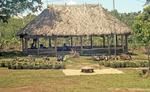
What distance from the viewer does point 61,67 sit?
3391 cm

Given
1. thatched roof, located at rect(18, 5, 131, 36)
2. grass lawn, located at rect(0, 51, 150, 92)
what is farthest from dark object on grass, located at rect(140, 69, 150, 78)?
thatched roof, located at rect(18, 5, 131, 36)

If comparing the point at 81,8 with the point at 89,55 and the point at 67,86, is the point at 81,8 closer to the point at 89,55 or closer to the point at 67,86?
the point at 89,55

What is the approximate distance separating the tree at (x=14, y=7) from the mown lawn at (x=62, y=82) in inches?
801

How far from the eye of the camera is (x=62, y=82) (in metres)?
25.6

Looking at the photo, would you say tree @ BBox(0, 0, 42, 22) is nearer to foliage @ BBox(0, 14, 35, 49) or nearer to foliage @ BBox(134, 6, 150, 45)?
foliage @ BBox(0, 14, 35, 49)

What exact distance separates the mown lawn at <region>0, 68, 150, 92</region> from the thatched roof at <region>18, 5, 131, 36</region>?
635 inches

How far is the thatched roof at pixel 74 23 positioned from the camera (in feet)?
155

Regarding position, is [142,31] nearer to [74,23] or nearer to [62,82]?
[62,82]

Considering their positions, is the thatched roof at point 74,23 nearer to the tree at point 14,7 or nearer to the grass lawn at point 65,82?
the tree at point 14,7

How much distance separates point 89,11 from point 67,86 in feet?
93.0

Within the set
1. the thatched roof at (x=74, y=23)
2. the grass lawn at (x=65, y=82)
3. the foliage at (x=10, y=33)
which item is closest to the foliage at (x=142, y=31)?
the grass lawn at (x=65, y=82)

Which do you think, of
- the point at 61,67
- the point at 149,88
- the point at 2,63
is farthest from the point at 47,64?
the point at 149,88

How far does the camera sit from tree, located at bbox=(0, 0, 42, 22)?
50.9 m

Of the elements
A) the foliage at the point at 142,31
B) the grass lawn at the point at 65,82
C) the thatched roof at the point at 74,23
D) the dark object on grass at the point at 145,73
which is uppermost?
the thatched roof at the point at 74,23
